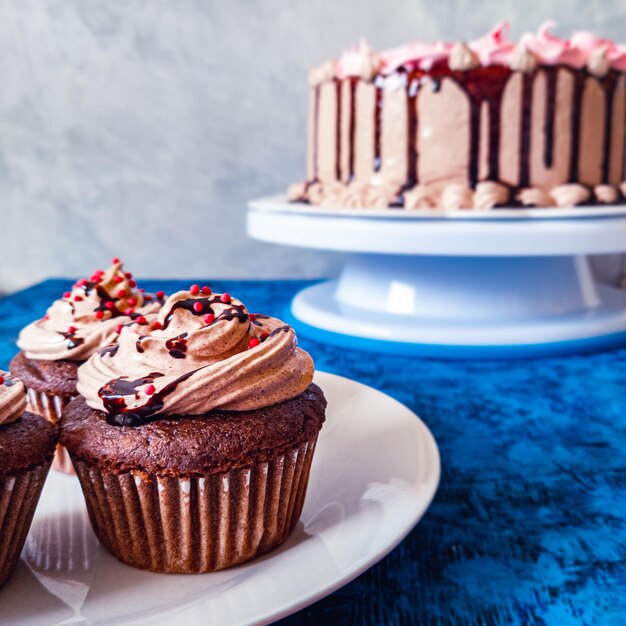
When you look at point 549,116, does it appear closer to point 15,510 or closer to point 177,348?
point 177,348

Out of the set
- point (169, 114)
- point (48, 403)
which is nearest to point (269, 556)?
point (48, 403)

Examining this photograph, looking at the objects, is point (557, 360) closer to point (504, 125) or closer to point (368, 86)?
point (504, 125)

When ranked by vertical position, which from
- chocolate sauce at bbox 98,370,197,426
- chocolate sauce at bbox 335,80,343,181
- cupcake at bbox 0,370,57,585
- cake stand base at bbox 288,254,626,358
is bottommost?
cake stand base at bbox 288,254,626,358

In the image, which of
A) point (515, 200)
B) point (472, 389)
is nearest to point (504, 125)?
point (515, 200)

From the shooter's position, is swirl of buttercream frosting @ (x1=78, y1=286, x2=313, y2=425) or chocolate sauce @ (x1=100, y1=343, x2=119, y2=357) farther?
chocolate sauce @ (x1=100, y1=343, x2=119, y2=357)

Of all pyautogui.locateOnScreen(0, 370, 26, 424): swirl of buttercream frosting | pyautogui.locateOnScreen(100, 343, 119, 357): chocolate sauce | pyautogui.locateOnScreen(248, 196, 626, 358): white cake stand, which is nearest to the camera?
pyautogui.locateOnScreen(0, 370, 26, 424): swirl of buttercream frosting

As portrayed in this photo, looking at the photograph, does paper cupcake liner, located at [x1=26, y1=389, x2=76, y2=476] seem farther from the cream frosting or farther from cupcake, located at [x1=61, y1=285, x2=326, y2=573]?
the cream frosting

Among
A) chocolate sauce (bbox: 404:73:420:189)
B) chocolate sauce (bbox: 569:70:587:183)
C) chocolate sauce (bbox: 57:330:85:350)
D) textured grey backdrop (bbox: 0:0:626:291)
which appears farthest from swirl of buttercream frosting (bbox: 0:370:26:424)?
textured grey backdrop (bbox: 0:0:626:291)

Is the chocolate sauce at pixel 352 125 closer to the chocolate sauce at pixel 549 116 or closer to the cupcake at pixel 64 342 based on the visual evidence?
the chocolate sauce at pixel 549 116
